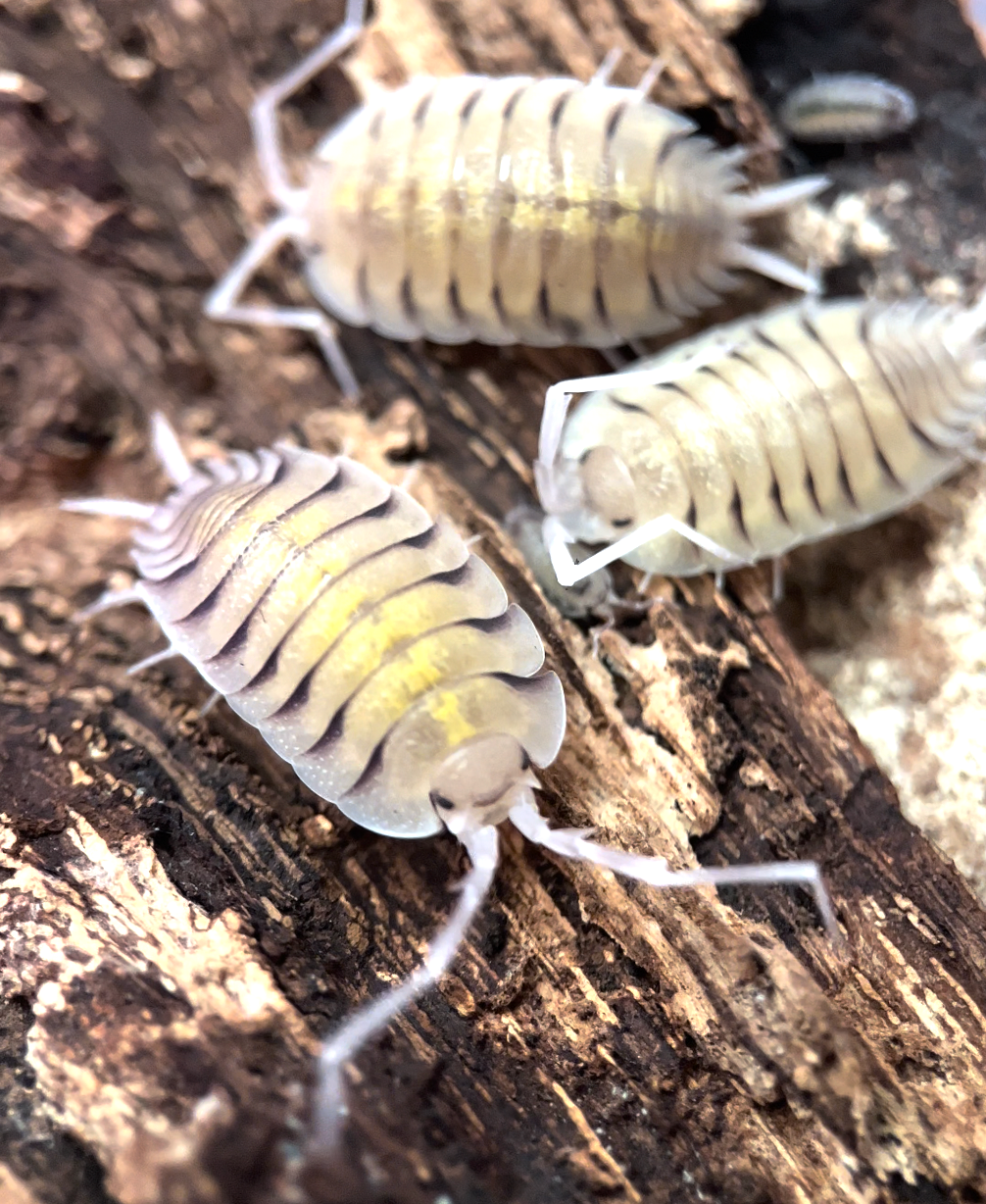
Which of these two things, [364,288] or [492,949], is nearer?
[492,949]

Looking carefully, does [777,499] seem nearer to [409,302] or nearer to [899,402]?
[899,402]

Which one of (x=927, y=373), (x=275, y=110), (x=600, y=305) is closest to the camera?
(x=927, y=373)

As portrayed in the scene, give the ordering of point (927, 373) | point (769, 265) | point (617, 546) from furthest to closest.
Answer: point (769, 265) < point (927, 373) < point (617, 546)

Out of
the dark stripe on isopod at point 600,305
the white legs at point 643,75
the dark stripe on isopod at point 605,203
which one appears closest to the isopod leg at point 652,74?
the white legs at point 643,75

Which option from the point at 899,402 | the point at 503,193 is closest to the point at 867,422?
the point at 899,402

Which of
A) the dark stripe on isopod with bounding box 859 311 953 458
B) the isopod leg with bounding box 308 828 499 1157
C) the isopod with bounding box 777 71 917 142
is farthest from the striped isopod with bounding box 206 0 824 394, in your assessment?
the isopod leg with bounding box 308 828 499 1157

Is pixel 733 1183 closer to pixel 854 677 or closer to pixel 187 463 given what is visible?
pixel 854 677

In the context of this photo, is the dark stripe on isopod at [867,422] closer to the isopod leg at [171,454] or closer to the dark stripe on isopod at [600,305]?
the dark stripe on isopod at [600,305]
